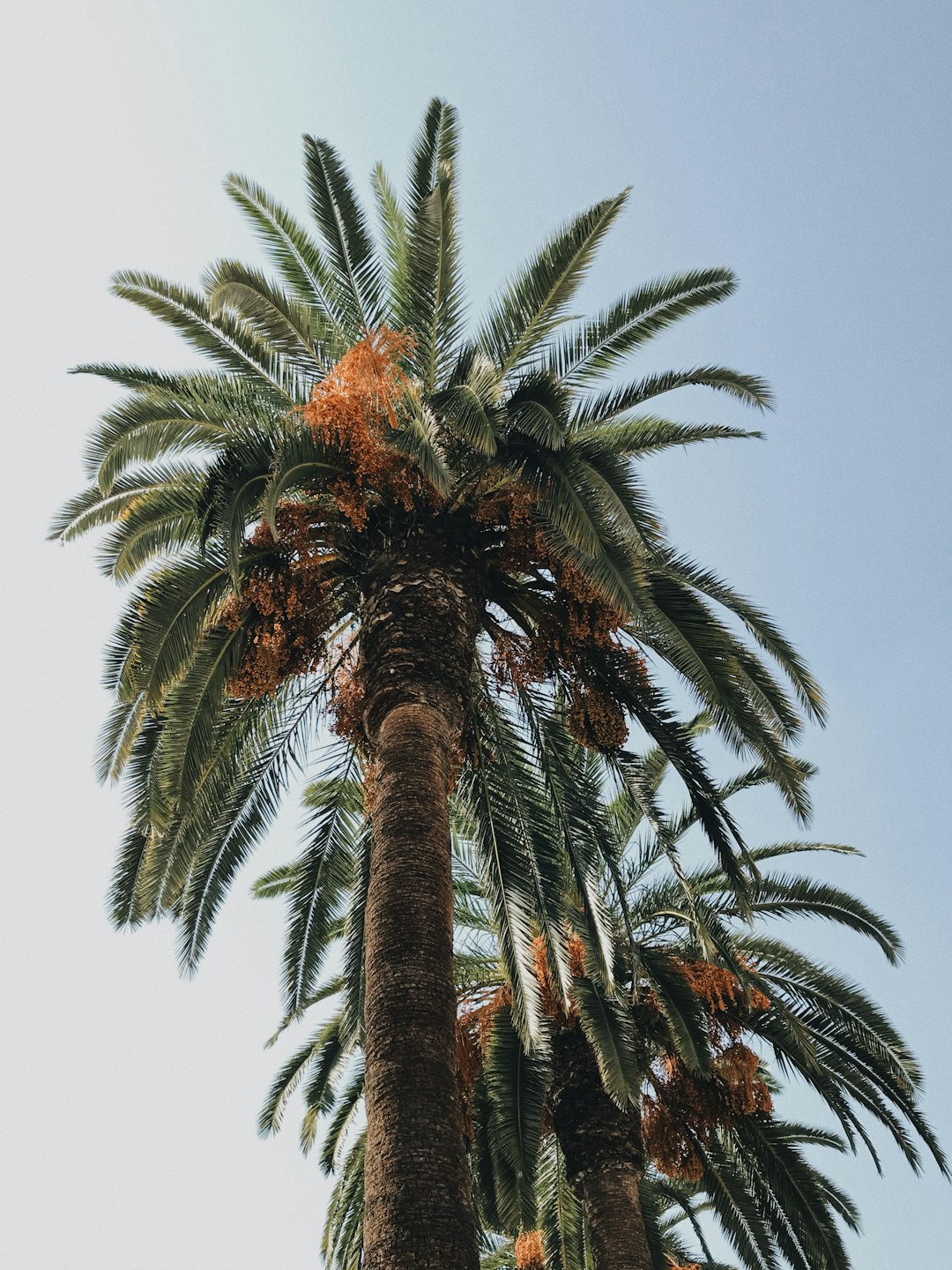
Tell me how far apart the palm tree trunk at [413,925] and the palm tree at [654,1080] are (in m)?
2.42

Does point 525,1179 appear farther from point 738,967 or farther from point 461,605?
point 461,605

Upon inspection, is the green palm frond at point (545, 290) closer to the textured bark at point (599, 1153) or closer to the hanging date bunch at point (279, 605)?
the hanging date bunch at point (279, 605)

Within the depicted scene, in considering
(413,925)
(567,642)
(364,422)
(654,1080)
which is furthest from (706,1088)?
(364,422)

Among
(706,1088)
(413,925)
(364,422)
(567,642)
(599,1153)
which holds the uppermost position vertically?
(364,422)

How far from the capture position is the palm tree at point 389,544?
8.36m

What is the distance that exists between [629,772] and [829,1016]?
4.93 meters

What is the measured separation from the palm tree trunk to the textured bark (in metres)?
5.42

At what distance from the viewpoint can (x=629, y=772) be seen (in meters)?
10.2

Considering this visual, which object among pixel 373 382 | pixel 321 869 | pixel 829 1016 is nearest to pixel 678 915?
pixel 829 1016

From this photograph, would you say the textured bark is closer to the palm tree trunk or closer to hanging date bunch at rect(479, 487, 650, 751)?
hanging date bunch at rect(479, 487, 650, 751)

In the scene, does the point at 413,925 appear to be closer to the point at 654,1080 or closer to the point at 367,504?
the point at 367,504

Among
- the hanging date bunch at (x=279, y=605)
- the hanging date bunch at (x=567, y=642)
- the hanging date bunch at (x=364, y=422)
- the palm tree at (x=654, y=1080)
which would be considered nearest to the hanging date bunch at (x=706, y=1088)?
the palm tree at (x=654, y=1080)

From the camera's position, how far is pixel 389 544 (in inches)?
368

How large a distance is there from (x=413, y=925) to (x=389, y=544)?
3499mm
